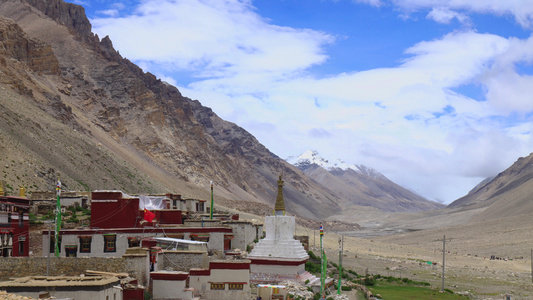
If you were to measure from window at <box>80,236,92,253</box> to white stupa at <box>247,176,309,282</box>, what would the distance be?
6.94 metres

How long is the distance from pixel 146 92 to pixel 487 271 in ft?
277

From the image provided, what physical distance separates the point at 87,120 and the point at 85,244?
77.4m

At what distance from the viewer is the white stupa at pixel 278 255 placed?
27297mm

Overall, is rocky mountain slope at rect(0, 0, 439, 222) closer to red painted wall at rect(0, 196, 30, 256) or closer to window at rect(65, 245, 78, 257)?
red painted wall at rect(0, 196, 30, 256)

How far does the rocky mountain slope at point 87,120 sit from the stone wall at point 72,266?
29.5 m

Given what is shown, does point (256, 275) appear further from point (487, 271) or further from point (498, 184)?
point (498, 184)

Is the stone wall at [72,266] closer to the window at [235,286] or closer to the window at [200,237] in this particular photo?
the window at [235,286]

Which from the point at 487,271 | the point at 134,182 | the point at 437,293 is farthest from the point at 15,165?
the point at 487,271

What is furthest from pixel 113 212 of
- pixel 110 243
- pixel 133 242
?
pixel 133 242

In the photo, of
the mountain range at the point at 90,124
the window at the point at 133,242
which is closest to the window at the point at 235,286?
the window at the point at 133,242

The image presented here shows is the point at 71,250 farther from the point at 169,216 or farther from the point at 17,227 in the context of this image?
the point at 169,216

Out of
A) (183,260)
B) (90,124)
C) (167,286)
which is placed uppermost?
(90,124)

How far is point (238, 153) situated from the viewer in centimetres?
18312

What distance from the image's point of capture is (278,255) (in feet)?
91.1
